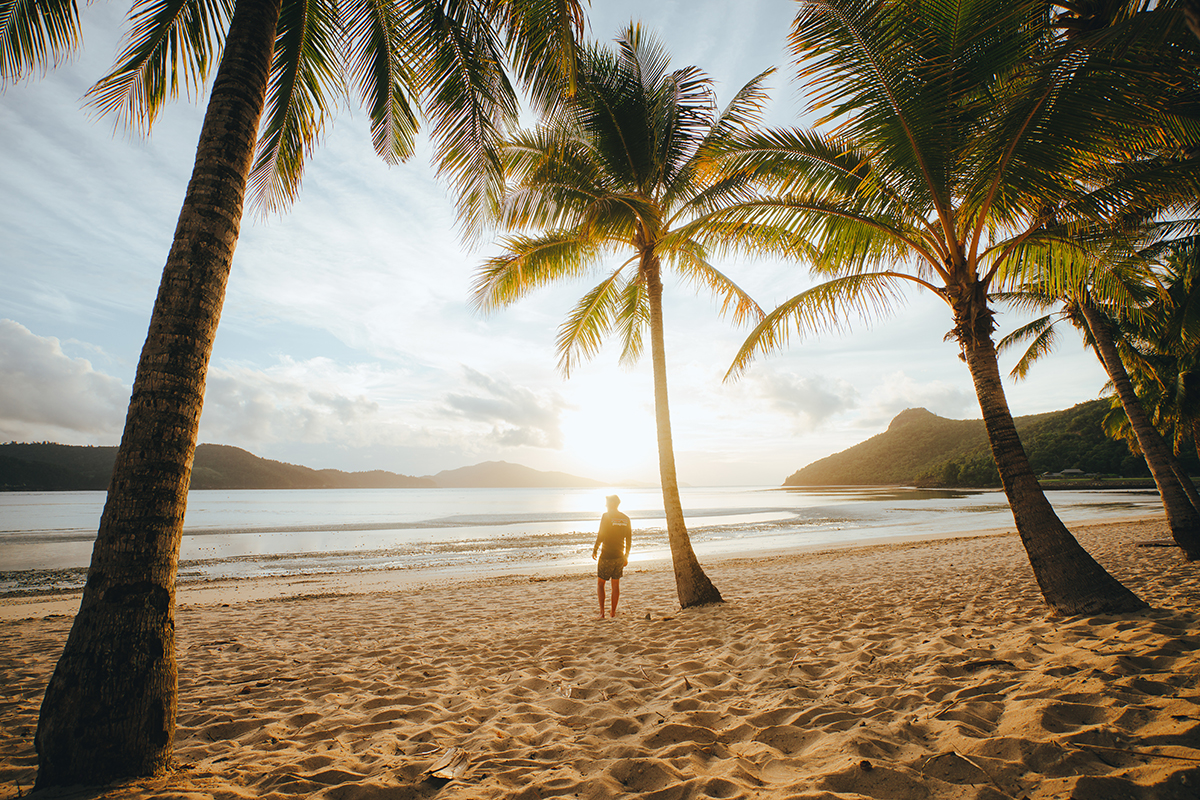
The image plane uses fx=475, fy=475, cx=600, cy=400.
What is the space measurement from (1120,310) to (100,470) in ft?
390

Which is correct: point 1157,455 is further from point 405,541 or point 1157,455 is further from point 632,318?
point 405,541

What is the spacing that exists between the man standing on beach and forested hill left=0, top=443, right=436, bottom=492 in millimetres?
60545

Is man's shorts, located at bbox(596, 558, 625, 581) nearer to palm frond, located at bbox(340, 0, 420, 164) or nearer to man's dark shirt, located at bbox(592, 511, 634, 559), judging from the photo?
man's dark shirt, located at bbox(592, 511, 634, 559)

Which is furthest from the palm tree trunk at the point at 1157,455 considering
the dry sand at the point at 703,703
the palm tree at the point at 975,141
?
the palm tree at the point at 975,141

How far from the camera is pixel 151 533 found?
2383 mm

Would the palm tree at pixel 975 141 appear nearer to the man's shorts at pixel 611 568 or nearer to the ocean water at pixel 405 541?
the man's shorts at pixel 611 568

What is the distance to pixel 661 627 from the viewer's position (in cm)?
550

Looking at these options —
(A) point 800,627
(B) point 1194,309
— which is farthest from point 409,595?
(B) point 1194,309

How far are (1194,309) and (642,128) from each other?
1033 cm

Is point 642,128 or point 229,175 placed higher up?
point 642,128


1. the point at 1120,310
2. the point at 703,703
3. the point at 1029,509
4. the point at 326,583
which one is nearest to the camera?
the point at 703,703

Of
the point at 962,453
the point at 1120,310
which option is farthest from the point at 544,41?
the point at 962,453

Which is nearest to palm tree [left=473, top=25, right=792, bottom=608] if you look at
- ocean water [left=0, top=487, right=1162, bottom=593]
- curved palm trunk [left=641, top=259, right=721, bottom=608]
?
curved palm trunk [left=641, top=259, right=721, bottom=608]

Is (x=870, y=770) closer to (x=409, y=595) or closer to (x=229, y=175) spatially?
(x=229, y=175)
